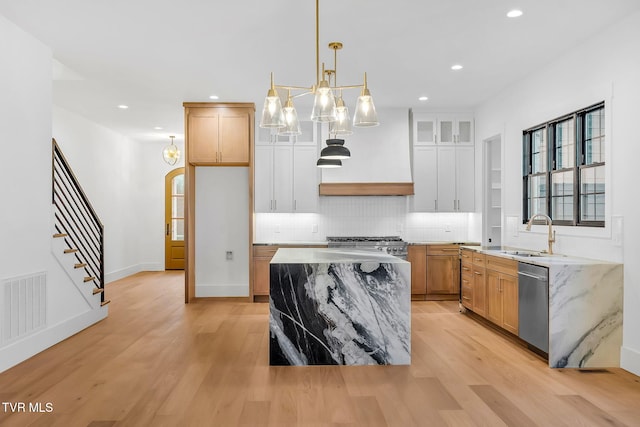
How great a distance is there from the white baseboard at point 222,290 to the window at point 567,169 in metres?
4.15

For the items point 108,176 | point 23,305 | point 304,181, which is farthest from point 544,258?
point 108,176

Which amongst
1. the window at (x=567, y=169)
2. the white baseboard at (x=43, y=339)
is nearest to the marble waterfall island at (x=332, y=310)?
the window at (x=567, y=169)

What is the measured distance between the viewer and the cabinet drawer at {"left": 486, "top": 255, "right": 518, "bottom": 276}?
4.43 meters

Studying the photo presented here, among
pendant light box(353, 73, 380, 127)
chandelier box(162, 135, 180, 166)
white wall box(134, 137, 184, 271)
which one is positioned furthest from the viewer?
white wall box(134, 137, 184, 271)

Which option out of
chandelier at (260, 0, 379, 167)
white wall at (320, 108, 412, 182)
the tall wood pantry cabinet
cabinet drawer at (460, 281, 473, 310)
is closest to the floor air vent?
the tall wood pantry cabinet

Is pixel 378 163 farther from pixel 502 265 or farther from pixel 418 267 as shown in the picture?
pixel 502 265

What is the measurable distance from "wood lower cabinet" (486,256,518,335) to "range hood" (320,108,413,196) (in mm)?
2220

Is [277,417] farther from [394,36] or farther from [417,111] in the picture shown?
[417,111]

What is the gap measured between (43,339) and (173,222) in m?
5.94

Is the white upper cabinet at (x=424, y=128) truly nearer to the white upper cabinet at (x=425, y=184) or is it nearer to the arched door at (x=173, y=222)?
the white upper cabinet at (x=425, y=184)

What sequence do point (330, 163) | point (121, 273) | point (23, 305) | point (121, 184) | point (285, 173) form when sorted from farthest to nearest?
point (121, 184) < point (121, 273) < point (285, 173) < point (330, 163) < point (23, 305)

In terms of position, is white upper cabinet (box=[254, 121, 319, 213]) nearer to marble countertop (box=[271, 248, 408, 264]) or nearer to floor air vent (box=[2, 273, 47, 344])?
marble countertop (box=[271, 248, 408, 264])

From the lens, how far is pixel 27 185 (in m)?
4.15

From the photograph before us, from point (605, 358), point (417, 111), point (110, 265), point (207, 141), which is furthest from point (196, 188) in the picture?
point (605, 358)
